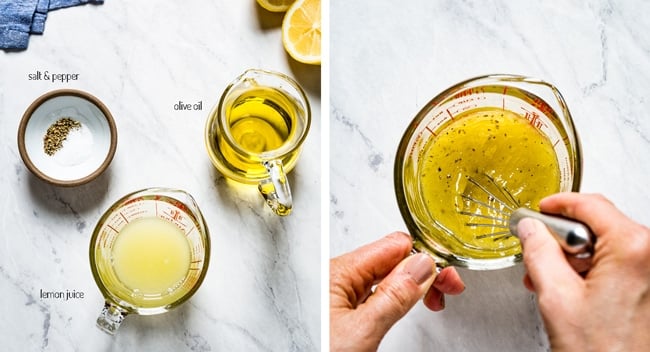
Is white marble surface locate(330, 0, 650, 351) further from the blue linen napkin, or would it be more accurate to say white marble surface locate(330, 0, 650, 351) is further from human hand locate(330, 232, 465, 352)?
the blue linen napkin

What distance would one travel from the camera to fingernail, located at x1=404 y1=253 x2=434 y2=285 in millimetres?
631

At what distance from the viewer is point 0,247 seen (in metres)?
0.78

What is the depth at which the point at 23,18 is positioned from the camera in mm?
796

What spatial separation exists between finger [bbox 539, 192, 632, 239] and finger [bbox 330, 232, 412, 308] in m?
0.15

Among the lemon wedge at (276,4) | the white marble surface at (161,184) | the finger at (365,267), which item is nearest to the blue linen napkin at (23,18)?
the white marble surface at (161,184)

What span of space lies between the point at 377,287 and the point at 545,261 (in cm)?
17

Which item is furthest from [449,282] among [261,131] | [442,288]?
[261,131]

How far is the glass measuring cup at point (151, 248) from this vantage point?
755mm

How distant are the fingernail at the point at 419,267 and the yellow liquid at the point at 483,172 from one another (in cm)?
3

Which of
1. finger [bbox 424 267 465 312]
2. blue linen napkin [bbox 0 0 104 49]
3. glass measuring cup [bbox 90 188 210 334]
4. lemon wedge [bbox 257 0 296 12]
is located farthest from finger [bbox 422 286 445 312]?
blue linen napkin [bbox 0 0 104 49]

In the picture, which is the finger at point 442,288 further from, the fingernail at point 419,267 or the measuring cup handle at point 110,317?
the measuring cup handle at point 110,317

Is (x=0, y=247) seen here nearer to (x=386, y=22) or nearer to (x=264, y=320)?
(x=264, y=320)

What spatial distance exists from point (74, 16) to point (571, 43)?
21.4 inches

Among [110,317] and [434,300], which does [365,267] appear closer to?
[434,300]
